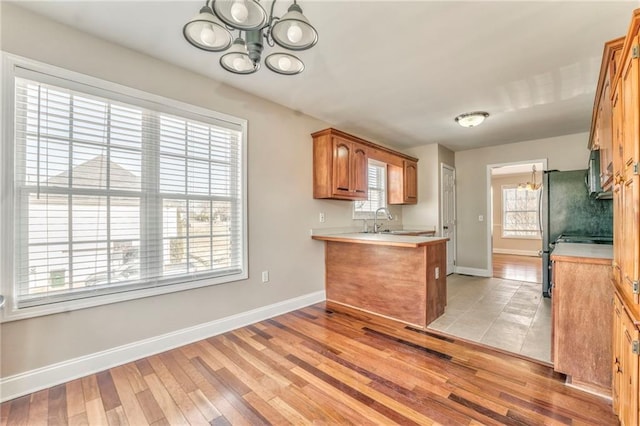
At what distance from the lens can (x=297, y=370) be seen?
212 cm

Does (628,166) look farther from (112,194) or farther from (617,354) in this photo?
(112,194)

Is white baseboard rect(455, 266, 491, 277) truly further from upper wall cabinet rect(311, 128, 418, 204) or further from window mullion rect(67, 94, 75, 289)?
window mullion rect(67, 94, 75, 289)

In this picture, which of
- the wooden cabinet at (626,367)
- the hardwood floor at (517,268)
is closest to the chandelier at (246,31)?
the wooden cabinet at (626,367)

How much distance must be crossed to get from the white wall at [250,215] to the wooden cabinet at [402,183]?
1.19 metres

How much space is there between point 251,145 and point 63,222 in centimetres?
175

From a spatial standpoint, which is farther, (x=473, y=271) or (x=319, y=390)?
(x=473, y=271)

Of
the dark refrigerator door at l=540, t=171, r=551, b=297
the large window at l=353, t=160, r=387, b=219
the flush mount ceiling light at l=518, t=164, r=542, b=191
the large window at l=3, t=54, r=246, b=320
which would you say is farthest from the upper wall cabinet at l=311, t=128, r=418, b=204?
the flush mount ceiling light at l=518, t=164, r=542, b=191

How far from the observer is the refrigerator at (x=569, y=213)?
12.1ft

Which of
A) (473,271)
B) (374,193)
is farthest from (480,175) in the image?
(374,193)

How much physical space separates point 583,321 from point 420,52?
2.29 meters

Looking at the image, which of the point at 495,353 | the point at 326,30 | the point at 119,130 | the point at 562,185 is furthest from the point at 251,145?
the point at 562,185

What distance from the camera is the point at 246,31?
1523 mm

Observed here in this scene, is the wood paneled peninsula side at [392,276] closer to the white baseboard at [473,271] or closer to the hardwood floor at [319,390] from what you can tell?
the hardwood floor at [319,390]

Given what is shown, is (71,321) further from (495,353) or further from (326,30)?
(495,353)
